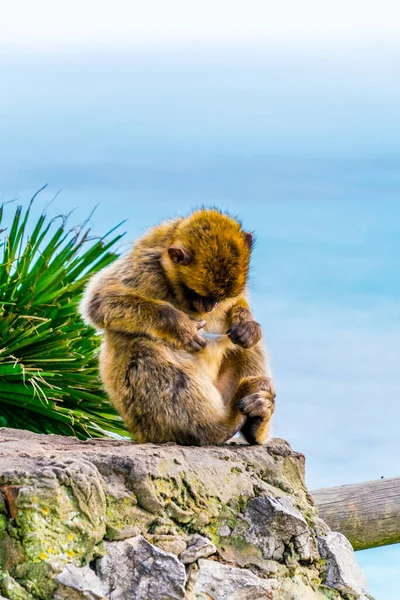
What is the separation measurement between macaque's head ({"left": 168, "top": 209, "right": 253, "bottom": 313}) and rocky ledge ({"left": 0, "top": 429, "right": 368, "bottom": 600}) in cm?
85

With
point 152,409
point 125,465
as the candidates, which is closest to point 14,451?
point 125,465

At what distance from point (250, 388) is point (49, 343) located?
259 centimetres

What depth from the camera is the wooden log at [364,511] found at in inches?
248

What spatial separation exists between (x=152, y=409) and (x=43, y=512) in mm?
1268

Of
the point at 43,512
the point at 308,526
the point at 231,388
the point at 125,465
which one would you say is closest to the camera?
the point at 43,512

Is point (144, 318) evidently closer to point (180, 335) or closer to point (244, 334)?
point (180, 335)

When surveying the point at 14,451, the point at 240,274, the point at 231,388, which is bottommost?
the point at 14,451

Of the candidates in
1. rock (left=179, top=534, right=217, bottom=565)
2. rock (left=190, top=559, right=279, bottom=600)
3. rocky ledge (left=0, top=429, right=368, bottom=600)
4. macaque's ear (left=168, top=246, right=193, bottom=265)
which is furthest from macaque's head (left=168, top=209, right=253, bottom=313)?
rock (left=190, top=559, right=279, bottom=600)

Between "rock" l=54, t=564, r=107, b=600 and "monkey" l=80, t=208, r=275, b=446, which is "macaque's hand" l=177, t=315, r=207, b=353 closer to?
"monkey" l=80, t=208, r=275, b=446

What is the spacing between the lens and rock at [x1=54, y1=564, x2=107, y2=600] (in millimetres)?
3514

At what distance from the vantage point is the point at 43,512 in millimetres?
3615

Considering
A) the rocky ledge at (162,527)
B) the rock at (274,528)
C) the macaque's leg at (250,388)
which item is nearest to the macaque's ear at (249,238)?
the macaque's leg at (250,388)

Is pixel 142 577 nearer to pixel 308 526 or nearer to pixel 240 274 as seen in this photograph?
pixel 308 526

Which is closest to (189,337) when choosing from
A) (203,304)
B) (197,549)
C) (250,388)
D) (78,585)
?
(203,304)
